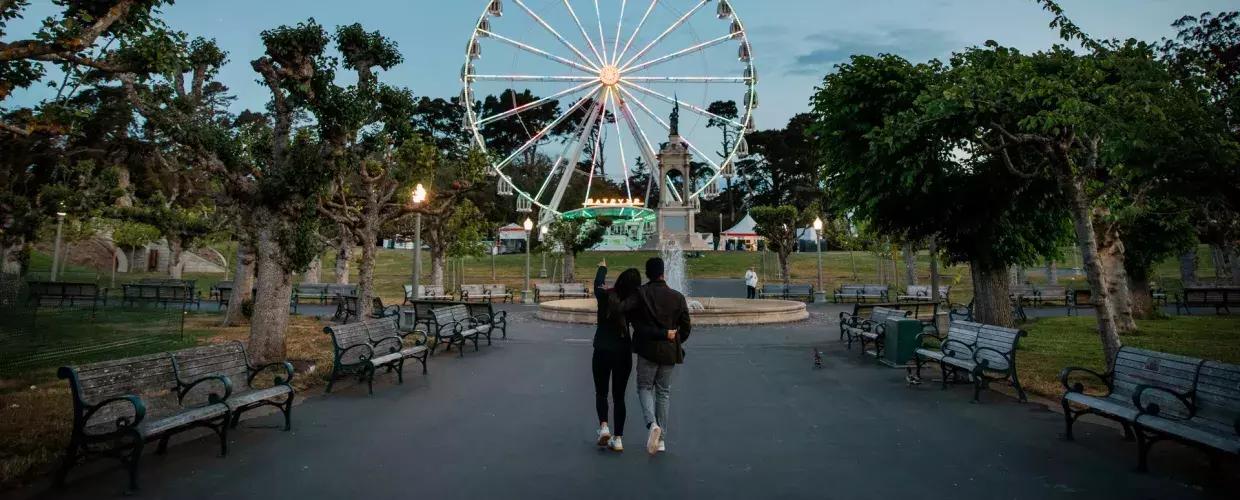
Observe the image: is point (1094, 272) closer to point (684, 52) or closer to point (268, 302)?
point (268, 302)

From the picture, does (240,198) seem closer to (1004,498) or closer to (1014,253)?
(1004,498)

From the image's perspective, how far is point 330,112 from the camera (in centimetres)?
1128

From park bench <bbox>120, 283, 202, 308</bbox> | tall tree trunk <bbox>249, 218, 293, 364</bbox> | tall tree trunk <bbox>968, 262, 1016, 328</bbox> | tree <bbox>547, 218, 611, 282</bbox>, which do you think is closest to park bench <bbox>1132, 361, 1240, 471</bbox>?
tall tree trunk <bbox>968, 262, 1016, 328</bbox>

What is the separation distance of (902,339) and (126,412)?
9717mm

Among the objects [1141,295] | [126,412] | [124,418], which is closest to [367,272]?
[126,412]

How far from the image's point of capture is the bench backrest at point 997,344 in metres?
8.56

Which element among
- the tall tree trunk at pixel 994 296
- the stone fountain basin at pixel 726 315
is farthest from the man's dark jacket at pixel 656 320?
the stone fountain basin at pixel 726 315

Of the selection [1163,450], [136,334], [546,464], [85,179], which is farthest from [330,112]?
[85,179]

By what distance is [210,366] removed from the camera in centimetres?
675

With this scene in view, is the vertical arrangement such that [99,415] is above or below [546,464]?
above

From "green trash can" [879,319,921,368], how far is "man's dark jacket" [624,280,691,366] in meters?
5.96

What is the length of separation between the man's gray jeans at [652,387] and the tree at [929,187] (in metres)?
7.84

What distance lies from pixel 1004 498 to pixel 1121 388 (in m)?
2.55

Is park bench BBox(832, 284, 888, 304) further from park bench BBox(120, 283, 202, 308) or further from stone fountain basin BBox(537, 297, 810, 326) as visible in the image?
park bench BBox(120, 283, 202, 308)
